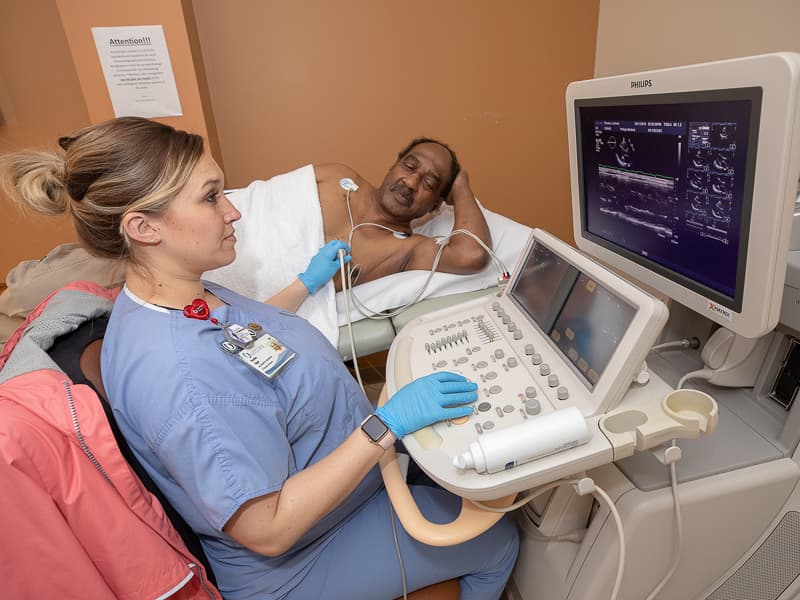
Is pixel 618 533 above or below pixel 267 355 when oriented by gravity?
below

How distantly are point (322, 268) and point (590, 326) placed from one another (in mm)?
963

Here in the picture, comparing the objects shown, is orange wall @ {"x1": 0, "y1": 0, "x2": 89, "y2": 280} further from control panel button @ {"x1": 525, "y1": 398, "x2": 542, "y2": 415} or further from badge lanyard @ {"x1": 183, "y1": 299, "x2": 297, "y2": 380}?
control panel button @ {"x1": 525, "y1": 398, "x2": 542, "y2": 415}

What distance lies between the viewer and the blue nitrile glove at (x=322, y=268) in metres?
1.57

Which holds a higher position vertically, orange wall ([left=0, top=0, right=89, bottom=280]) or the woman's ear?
orange wall ([left=0, top=0, right=89, bottom=280])

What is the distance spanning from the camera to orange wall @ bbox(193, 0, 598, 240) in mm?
2072

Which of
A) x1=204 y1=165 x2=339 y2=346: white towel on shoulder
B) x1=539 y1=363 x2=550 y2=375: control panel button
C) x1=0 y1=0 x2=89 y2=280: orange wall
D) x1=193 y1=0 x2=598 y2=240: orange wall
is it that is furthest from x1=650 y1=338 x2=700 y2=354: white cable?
x1=0 y1=0 x2=89 y2=280: orange wall

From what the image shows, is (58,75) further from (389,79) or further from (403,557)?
(403,557)

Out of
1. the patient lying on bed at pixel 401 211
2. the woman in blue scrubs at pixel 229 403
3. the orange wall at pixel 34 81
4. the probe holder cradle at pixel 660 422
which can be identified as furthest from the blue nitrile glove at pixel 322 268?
the orange wall at pixel 34 81

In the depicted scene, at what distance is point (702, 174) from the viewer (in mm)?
702

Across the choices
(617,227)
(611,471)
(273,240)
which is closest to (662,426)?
(611,471)

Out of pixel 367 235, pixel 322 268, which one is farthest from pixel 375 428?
pixel 367 235

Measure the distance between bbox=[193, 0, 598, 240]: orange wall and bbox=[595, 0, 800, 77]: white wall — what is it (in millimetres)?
148

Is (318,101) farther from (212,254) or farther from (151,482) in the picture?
(151,482)

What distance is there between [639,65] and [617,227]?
1451 mm
